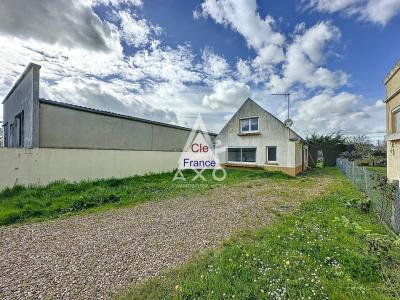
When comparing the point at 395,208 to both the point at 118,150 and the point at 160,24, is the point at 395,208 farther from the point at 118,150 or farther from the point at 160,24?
the point at 118,150

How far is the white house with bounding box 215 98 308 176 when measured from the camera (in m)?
15.3

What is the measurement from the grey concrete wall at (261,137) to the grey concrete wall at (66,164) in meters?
7.69

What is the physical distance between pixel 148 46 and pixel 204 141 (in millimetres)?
11102

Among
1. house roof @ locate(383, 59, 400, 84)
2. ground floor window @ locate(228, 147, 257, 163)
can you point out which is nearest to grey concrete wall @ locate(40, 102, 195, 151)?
ground floor window @ locate(228, 147, 257, 163)

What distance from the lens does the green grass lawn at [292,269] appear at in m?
2.54

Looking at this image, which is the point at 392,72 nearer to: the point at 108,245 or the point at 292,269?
the point at 292,269

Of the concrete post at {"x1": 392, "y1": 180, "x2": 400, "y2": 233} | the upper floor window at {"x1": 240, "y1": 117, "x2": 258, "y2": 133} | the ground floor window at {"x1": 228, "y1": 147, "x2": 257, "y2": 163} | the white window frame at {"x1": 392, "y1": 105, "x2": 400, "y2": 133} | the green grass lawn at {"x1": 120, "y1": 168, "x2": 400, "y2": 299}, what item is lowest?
the green grass lawn at {"x1": 120, "y1": 168, "x2": 400, "y2": 299}

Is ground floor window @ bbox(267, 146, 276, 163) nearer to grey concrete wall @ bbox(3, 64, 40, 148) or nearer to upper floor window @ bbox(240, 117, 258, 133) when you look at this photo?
upper floor window @ bbox(240, 117, 258, 133)

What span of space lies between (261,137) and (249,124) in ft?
5.45

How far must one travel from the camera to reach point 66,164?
955 cm

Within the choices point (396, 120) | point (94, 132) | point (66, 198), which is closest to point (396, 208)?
point (396, 120)

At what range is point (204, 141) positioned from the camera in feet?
67.5

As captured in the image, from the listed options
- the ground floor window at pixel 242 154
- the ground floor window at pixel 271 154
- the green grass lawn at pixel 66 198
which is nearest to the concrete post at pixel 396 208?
the green grass lawn at pixel 66 198

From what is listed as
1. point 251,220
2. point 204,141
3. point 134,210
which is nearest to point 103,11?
point 134,210
